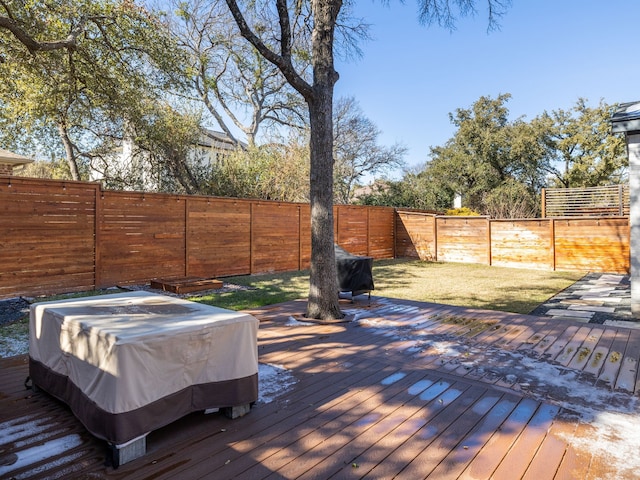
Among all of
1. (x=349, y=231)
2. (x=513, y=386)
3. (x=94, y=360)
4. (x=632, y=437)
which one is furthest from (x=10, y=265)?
(x=349, y=231)

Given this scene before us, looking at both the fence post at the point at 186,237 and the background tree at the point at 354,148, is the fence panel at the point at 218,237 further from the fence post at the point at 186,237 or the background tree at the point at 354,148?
the background tree at the point at 354,148

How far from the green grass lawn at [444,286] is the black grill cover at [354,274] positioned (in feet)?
3.42

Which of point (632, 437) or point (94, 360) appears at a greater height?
point (94, 360)

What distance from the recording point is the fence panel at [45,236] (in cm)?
618

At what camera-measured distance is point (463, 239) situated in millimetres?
13211

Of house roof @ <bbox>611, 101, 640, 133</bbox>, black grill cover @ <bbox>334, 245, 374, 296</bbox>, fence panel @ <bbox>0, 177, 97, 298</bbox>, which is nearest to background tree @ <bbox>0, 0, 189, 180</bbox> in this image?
fence panel @ <bbox>0, 177, 97, 298</bbox>

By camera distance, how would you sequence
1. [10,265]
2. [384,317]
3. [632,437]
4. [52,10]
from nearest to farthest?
[632,437] → [384,317] → [10,265] → [52,10]

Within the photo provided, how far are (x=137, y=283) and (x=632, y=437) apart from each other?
766 centimetres

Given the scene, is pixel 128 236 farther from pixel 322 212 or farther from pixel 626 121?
pixel 626 121

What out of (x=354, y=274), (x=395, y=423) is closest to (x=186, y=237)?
(x=354, y=274)

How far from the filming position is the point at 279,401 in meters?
2.74

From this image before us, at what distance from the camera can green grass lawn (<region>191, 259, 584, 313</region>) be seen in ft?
21.7

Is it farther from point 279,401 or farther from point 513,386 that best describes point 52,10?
point 513,386

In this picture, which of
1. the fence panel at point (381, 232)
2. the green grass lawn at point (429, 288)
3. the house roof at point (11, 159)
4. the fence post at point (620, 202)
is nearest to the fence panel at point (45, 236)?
the green grass lawn at point (429, 288)
